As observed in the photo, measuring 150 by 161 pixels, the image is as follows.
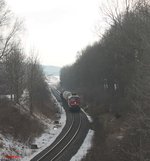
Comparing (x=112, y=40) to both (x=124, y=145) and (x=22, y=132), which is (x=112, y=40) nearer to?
(x=22, y=132)

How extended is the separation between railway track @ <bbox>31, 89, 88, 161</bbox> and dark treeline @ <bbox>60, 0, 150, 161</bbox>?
1974 millimetres

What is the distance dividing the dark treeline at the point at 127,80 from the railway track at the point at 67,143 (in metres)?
1.97

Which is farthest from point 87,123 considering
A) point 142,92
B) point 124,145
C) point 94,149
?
point 142,92

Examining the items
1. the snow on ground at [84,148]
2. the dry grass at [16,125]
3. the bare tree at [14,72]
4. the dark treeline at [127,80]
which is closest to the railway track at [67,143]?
the snow on ground at [84,148]

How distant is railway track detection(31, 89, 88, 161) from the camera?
24.3 meters

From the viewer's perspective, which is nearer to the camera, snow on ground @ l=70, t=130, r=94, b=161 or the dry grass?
snow on ground @ l=70, t=130, r=94, b=161

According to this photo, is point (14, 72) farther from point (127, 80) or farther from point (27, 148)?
point (27, 148)

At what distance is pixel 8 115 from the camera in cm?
3269

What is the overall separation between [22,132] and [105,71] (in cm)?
2906

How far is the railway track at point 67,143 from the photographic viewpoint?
24.3m

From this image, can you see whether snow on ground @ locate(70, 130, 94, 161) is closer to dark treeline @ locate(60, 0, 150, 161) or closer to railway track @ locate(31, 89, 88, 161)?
railway track @ locate(31, 89, 88, 161)

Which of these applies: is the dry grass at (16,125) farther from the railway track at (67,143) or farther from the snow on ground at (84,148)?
the snow on ground at (84,148)

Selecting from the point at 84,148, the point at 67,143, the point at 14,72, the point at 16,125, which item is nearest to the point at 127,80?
the point at 67,143

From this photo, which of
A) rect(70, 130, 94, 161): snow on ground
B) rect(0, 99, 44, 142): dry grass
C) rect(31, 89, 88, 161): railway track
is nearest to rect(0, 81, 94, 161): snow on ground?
rect(70, 130, 94, 161): snow on ground
